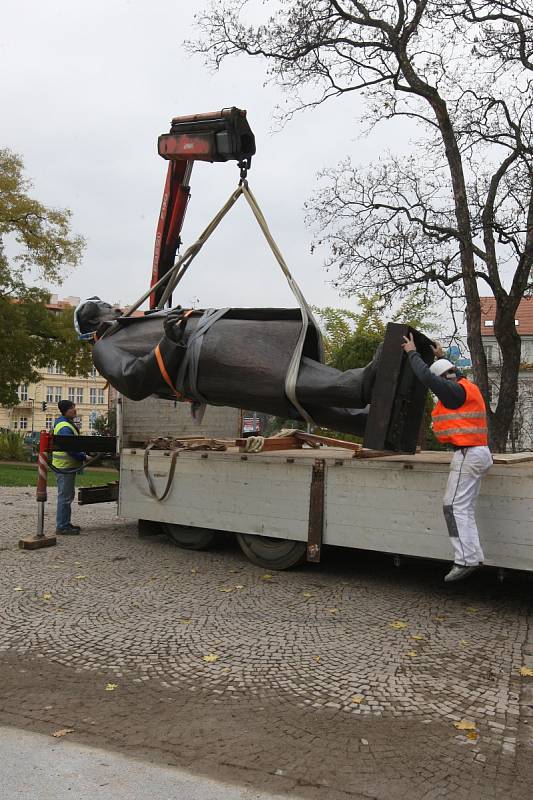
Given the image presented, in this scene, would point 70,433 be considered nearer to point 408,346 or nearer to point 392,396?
point 392,396

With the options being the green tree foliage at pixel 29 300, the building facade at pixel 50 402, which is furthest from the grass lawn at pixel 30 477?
the building facade at pixel 50 402

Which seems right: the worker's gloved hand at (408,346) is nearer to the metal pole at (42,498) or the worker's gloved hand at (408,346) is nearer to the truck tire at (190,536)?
the truck tire at (190,536)

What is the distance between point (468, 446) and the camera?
16.2ft

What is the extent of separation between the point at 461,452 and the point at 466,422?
0.25 metres

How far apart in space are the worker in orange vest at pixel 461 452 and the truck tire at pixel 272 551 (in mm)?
1764

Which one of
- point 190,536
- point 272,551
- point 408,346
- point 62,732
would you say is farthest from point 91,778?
point 190,536

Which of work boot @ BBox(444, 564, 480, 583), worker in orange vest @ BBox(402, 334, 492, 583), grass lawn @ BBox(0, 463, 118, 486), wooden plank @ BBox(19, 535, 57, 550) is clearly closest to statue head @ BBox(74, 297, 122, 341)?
wooden plank @ BBox(19, 535, 57, 550)

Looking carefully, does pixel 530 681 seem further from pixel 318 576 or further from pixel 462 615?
pixel 318 576

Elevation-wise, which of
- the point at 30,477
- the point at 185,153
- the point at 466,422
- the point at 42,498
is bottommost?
the point at 30,477

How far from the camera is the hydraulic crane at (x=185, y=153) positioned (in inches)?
241

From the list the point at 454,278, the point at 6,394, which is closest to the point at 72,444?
the point at 454,278

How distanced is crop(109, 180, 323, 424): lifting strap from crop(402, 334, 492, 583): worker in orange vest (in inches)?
33.5

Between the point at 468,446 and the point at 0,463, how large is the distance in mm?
21170

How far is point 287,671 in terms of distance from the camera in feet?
13.3
